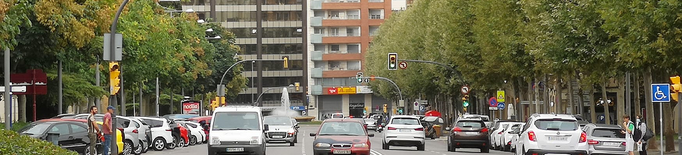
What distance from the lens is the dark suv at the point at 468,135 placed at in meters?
40.0

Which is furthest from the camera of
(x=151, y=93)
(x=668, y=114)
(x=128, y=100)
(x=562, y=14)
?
(x=128, y=100)

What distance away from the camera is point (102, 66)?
5241 centimetres

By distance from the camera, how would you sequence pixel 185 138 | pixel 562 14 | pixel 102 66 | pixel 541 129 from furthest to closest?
pixel 102 66
pixel 185 138
pixel 562 14
pixel 541 129

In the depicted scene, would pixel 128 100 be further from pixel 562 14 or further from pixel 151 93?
pixel 562 14

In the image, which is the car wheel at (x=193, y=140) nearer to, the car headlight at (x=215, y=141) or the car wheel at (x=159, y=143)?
the car wheel at (x=159, y=143)

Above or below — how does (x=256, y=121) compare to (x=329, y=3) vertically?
below

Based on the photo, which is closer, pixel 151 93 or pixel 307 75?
pixel 151 93

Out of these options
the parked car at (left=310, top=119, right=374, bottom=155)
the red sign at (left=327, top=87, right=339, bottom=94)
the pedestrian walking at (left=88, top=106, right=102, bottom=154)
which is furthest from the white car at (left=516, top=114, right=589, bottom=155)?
the red sign at (left=327, top=87, right=339, bottom=94)

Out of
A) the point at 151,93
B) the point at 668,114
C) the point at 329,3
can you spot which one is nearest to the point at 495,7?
the point at 668,114

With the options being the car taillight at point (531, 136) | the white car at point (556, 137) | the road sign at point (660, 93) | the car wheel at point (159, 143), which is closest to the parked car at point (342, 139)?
the car taillight at point (531, 136)

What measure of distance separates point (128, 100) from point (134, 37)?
128ft

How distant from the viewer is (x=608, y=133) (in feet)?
108

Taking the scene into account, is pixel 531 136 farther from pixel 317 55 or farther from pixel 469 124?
pixel 317 55

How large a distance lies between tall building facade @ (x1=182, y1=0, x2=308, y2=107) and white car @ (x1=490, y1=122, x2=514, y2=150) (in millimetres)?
96057
